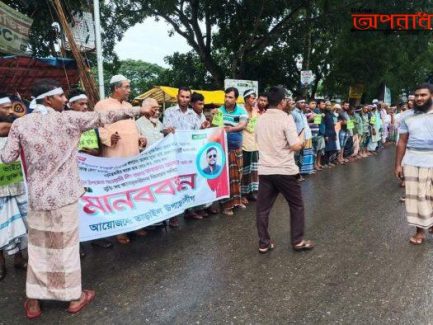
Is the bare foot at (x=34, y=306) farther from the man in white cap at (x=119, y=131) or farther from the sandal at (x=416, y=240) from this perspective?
the sandal at (x=416, y=240)

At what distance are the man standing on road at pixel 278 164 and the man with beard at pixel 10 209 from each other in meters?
2.43

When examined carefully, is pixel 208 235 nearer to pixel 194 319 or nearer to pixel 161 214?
pixel 161 214

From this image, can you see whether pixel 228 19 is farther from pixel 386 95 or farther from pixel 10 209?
pixel 10 209

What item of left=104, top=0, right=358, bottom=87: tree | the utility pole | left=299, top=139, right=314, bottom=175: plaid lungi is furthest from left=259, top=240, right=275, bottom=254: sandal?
left=104, top=0, right=358, bottom=87: tree

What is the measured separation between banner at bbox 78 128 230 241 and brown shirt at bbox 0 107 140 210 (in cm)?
106

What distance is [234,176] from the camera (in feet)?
20.4

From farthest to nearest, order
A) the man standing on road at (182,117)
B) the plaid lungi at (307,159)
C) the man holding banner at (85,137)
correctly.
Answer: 1. the plaid lungi at (307,159)
2. the man standing on road at (182,117)
3. the man holding banner at (85,137)

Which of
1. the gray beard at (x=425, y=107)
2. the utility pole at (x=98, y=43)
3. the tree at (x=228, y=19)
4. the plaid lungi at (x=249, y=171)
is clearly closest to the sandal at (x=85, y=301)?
the plaid lungi at (x=249, y=171)

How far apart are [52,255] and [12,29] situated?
5909 mm

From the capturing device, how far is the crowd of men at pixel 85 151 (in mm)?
3143

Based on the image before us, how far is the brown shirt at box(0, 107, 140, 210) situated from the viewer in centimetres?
310

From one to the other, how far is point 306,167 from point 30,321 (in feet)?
24.5

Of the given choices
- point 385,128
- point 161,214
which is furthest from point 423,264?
point 385,128

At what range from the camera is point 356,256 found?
4.25 meters
